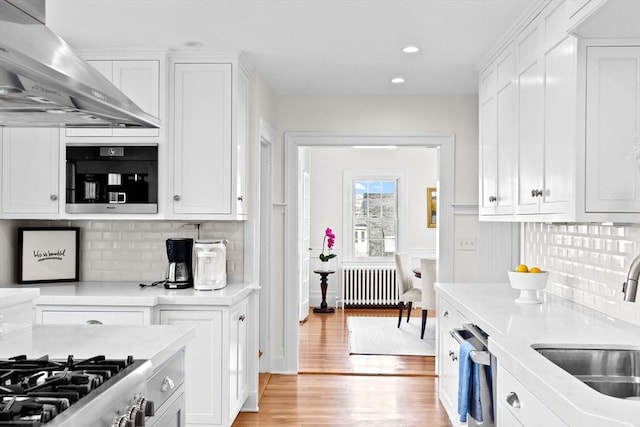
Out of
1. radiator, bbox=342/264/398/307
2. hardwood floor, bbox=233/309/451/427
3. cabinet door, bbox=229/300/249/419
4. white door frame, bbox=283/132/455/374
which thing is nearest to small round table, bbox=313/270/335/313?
radiator, bbox=342/264/398/307

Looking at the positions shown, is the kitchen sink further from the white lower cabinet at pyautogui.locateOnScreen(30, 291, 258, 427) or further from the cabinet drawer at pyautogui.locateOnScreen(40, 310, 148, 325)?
the cabinet drawer at pyautogui.locateOnScreen(40, 310, 148, 325)

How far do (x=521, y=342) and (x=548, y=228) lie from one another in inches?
70.6

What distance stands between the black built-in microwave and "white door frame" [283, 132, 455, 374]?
1.59 meters

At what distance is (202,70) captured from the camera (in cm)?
385

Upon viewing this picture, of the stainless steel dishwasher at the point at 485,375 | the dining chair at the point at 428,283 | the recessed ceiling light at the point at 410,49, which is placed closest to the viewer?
the stainless steel dishwasher at the point at 485,375

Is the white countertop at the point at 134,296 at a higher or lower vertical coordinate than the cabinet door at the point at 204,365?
higher

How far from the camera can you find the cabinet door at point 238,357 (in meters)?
3.60

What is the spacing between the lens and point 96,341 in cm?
215

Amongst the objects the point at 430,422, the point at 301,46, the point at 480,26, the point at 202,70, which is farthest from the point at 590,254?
the point at 202,70

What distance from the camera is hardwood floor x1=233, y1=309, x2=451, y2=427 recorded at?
4008mm

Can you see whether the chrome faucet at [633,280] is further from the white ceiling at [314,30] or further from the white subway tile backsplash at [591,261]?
the white ceiling at [314,30]

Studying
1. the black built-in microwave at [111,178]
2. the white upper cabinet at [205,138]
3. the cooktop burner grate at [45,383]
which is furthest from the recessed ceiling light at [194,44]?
the cooktop burner grate at [45,383]

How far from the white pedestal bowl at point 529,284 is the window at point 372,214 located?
5.68 m

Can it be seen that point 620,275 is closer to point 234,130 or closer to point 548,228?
point 548,228
